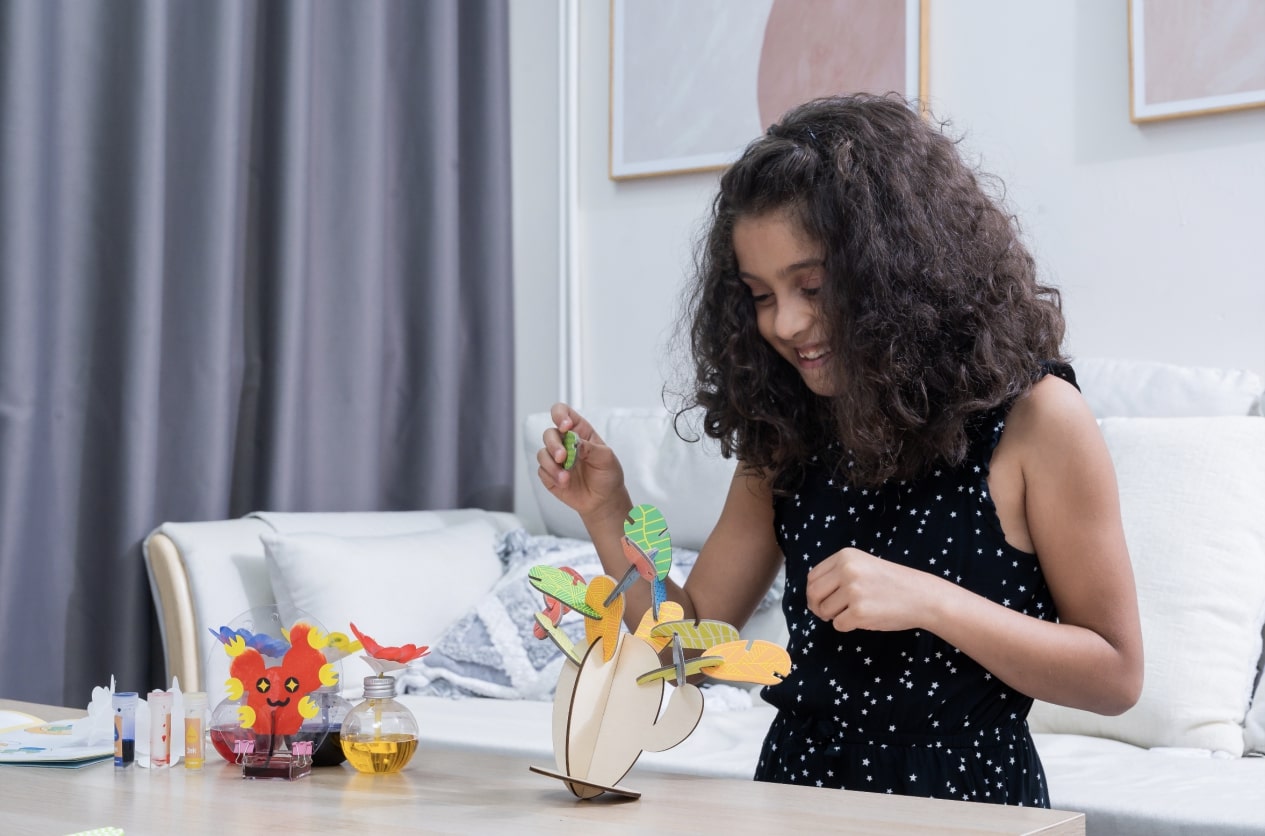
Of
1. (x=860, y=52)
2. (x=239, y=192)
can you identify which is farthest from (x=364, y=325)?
(x=860, y=52)

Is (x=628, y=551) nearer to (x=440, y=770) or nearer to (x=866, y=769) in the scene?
(x=440, y=770)

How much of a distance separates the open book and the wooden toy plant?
0.41m

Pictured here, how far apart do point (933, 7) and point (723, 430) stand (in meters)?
1.44

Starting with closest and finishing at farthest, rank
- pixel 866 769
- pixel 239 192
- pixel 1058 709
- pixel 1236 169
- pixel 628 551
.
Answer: pixel 628 551 → pixel 866 769 → pixel 1058 709 → pixel 1236 169 → pixel 239 192

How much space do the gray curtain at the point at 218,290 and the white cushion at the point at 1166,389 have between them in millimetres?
1274

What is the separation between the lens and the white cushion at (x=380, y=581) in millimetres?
1942

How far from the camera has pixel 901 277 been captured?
1069 mm

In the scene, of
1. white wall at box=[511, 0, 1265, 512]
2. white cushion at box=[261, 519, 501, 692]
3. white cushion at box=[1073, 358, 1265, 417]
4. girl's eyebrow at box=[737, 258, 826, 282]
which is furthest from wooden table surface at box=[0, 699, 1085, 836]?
white wall at box=[511, 0, 1265, 512]

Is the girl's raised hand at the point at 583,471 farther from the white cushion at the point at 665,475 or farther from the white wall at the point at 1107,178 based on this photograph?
the white wall at the point at 1107,178

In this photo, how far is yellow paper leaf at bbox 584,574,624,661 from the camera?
0.86 m

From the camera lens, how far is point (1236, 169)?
2.10 metres

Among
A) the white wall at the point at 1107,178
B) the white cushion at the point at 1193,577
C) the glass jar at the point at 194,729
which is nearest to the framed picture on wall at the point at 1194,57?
the white wall at the point at 1107,178

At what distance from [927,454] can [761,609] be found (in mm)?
1057

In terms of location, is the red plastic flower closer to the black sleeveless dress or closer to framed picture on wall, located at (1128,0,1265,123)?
the black sleeveless dress
